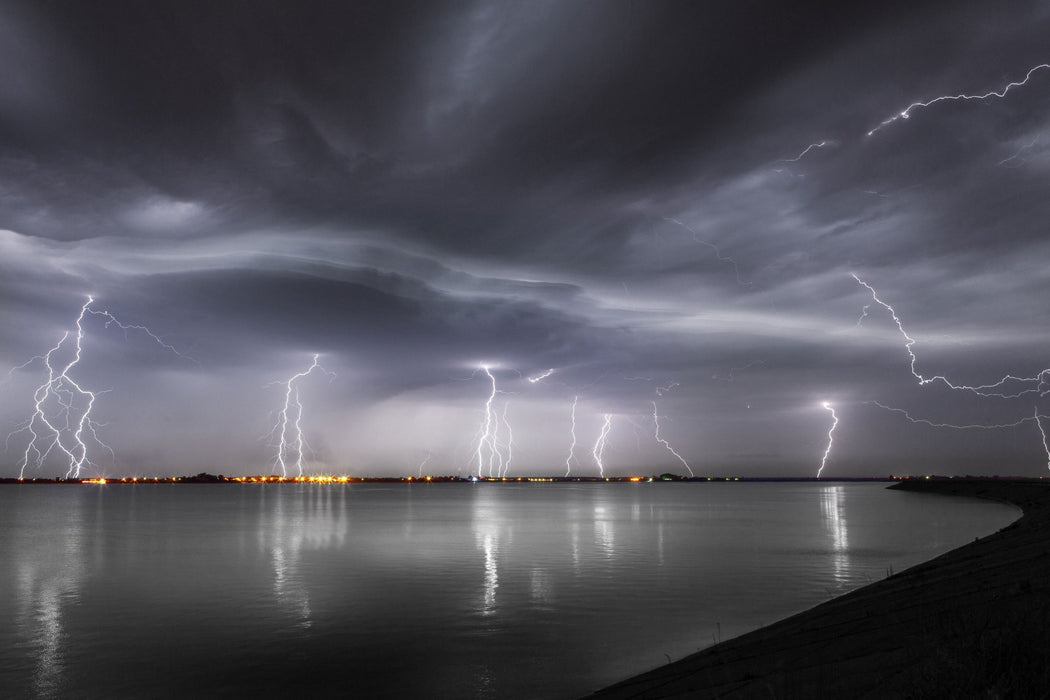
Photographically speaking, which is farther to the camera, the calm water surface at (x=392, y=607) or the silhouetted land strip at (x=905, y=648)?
the calm water surface at (x=392, y=607)

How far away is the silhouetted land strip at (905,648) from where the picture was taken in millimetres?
5859

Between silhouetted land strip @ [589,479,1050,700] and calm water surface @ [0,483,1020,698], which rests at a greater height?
silhouetted land strip @ [589,479,1050,700]

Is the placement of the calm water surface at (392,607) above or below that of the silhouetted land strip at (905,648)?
below

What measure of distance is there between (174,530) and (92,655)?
35398 mm

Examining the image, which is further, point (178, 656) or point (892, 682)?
point (178, 656)

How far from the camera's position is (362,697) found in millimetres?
11203

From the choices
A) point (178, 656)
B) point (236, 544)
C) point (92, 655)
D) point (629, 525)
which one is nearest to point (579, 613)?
point (178, 656)

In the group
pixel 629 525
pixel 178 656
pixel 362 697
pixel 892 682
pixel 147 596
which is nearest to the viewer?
pixel 892 682

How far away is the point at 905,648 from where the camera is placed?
27.3 ft

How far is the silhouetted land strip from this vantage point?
19.2ft

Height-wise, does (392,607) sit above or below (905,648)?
below

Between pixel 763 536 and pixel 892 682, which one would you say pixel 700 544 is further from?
pixel 892 682

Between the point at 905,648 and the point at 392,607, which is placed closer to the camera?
the point at 905,648

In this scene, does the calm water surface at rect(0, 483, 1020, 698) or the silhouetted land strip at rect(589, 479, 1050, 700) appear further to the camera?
the calm water surface at rect(0, 483, 1020, 698)
